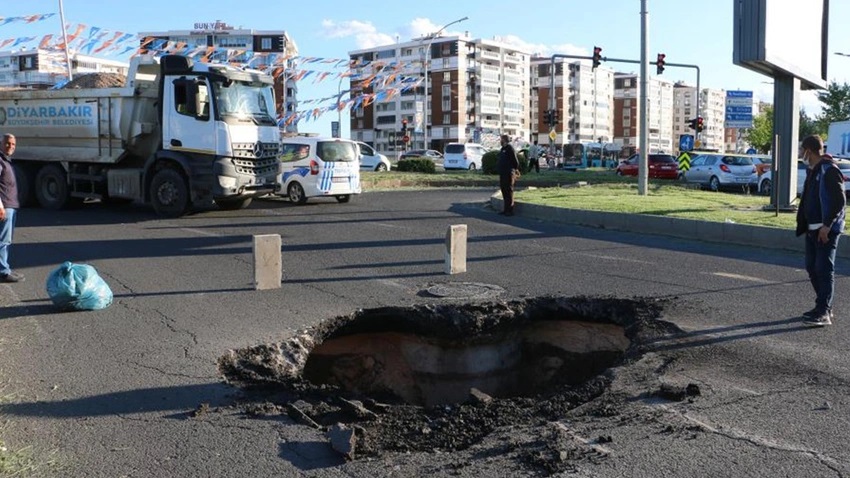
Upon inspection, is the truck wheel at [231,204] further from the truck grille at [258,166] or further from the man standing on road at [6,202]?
the man standing on road at [6,202]

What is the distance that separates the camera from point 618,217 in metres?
15.4

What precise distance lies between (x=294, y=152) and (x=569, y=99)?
123 m

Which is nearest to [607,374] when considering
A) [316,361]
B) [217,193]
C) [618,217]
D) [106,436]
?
[316,361]

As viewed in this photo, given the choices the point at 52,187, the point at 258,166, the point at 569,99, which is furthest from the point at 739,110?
the point at 569,99

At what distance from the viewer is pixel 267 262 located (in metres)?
8.54

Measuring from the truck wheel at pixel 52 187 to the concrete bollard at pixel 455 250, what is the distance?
1192 cm

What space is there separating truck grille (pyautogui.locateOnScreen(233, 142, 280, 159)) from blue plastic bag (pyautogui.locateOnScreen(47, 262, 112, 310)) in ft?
27.9

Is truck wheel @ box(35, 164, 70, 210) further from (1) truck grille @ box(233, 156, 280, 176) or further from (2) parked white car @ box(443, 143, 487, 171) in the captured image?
(2) parked white car @ box(443, 143, 487, 171)

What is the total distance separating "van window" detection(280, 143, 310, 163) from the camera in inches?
770

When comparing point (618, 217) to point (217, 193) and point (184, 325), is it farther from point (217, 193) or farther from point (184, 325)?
point (184, 325)

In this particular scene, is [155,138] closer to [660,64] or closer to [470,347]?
[470,347]

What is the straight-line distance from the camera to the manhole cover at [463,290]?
8234 mm

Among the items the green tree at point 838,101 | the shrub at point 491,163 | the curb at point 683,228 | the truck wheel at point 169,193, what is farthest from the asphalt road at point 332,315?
the green tree at point 838,101

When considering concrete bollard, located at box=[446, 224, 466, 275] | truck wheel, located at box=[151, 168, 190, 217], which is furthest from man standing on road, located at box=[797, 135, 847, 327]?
truck wheel, located at box=[151, 168, 190, 217]
